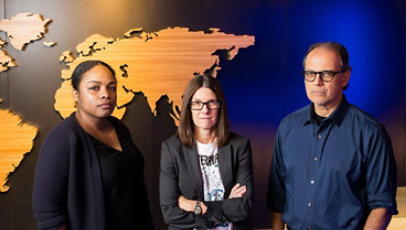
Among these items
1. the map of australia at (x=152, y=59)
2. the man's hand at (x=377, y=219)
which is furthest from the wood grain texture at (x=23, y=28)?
the man's hand at (x=377, y=219)

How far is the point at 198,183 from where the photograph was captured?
1708 millimetres

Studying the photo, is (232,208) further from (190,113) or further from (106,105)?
(106,105)

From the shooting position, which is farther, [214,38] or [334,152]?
[214,38]

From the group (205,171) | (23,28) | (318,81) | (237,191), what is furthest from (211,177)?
(23,28)

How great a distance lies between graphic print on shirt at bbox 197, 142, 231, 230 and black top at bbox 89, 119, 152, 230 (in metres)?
0.34

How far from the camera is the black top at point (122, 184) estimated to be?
1.57 m

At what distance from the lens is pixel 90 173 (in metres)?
1.52

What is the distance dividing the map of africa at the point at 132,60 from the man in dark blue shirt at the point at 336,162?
1.54 metres

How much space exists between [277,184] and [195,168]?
0.47 m

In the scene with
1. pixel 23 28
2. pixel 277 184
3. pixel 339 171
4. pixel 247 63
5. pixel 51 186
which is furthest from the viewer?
pixel 247 63

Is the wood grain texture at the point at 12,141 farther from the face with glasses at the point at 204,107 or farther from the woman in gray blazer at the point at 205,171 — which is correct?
the face with glasses at the point at 204,107

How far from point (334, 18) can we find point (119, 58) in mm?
2115

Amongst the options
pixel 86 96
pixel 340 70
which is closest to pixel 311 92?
pixel 340 70

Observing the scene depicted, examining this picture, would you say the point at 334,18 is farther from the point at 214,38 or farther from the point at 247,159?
the point at 247,159
